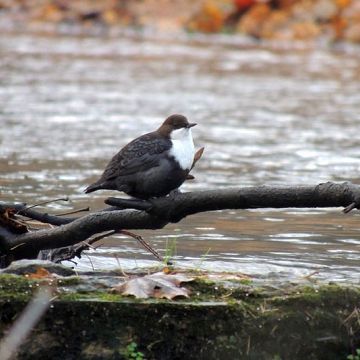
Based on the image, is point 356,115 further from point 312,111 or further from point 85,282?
point 85,282

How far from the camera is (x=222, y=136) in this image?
1376cm

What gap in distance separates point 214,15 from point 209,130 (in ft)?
67.8

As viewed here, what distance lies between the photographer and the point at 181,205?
5336mm

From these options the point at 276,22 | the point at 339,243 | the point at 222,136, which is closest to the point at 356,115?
the point at 222,136

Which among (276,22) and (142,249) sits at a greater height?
(276,22)

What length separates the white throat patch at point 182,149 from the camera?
569cm

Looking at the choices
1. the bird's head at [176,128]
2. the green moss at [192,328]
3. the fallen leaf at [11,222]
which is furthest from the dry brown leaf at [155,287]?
the bird's head at [176,128]

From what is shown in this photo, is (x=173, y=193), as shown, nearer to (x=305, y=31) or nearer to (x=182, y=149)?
(x=182, y=149)

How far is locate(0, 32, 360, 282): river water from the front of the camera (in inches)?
293

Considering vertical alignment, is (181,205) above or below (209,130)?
below

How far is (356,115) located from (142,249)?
29.2 ft

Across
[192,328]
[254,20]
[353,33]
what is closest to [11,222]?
[192,328]

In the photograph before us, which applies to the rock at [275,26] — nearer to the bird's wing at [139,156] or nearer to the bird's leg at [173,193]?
the bird's wing at [139,156]

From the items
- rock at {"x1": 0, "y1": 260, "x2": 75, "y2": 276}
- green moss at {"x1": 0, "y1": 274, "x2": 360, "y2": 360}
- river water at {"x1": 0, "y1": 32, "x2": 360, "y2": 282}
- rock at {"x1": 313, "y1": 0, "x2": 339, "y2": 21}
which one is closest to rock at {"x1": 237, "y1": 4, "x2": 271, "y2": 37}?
rock at {"x1": 313, "y1": 0, "x2": 339, "y2": 21}
